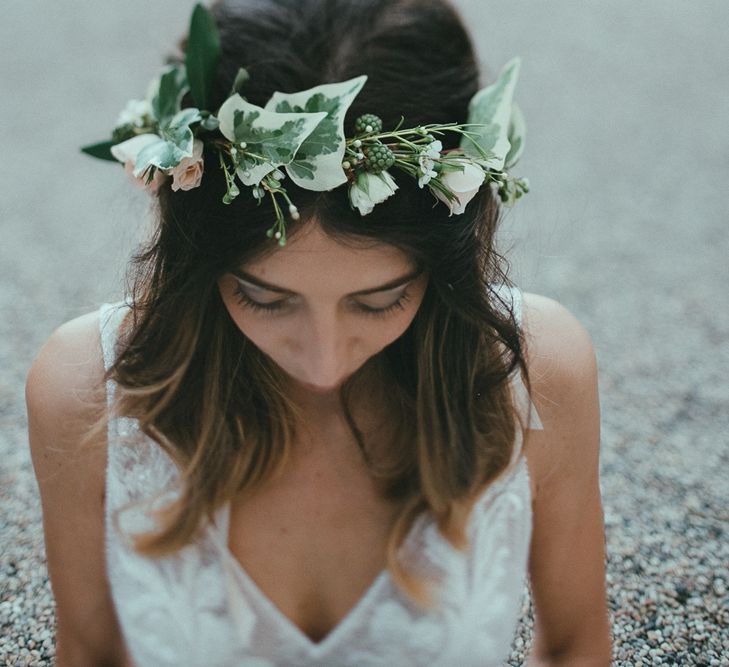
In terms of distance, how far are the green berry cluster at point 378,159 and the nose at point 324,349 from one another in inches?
9.1

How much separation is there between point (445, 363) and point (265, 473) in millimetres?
422

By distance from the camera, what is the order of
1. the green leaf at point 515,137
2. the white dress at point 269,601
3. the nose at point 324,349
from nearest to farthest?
the nose at point 324,349, the green leaf at point 515,137, the white dress at point 269,601

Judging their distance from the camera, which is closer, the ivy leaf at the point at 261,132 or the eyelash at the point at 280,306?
the ivy leaf at the point at 261,132

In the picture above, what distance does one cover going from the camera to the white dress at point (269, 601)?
5.31 ft

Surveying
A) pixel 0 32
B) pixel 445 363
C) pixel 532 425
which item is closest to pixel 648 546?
pixel 532 425

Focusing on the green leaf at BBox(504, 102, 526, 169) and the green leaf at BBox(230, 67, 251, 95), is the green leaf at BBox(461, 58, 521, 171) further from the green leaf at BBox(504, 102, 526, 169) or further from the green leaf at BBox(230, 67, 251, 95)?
the green leaf at BBox(230, 67, 251, 95)

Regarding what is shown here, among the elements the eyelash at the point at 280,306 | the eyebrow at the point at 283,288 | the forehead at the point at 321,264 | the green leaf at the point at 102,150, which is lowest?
the eyelash at the point at 280,306

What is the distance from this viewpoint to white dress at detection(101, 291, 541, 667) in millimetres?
1618

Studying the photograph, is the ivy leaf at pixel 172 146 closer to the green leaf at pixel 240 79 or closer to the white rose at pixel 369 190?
the green leaf at pixel 240 79

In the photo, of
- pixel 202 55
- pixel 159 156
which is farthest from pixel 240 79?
pixel 159 156

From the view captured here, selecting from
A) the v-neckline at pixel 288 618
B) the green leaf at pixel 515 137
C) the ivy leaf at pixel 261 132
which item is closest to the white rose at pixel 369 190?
the ivy leaf at pixel 261 132

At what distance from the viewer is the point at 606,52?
274 inches

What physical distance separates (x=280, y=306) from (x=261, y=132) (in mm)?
275

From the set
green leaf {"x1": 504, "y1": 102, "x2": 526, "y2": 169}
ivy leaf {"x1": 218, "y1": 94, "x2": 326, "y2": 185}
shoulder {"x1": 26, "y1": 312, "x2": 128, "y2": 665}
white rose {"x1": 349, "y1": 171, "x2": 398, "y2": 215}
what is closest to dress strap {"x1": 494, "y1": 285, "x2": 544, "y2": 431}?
green leaf {"x1": 504, "y1": 102, "x2": 526, "y2": 169}
